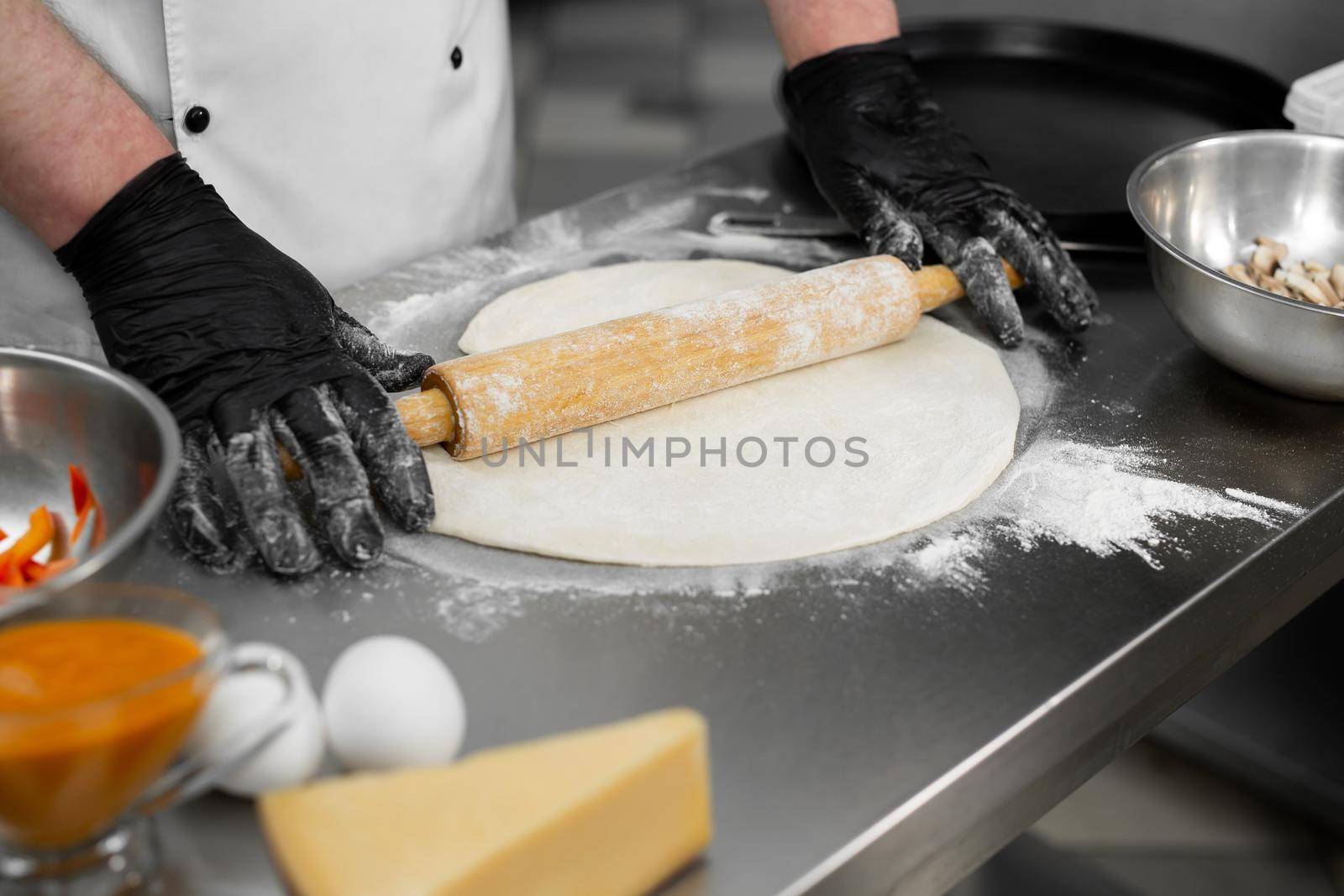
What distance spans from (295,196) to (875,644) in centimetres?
105

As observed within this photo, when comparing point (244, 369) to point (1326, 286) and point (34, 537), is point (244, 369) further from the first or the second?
point (1326, 286)

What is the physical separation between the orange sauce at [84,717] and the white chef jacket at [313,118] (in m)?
0.94

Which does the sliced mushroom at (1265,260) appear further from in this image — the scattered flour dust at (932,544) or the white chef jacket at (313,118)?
→ the white chef jacket at (313,118)

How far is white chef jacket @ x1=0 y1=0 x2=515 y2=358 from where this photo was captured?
4.67ft

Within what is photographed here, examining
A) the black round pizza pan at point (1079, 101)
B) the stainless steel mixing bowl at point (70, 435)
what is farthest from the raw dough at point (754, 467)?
the black round pizza pan at point (1079, 101)

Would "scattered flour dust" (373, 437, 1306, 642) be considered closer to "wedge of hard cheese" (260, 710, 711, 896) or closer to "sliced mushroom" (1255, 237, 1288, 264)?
"wedge of hard cheese" (260, 710, 711, 896)

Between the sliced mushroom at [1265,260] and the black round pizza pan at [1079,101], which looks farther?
the black round pizza pan at [1079,101]

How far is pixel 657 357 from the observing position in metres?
1.28

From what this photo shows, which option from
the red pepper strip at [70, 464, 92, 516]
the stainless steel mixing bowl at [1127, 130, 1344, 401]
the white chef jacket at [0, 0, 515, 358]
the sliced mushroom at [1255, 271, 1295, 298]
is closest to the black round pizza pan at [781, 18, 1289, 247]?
the stainless steel mixing bowl at [1127, 130, 1344, 401]

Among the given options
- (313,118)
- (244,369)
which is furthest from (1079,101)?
(244,369)

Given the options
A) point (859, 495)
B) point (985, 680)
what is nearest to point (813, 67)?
point (859, 495)

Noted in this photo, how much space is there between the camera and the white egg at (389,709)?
0.79 m

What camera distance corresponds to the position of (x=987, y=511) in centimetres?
118

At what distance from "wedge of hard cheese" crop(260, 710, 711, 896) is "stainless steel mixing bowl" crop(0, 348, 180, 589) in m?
0.34
